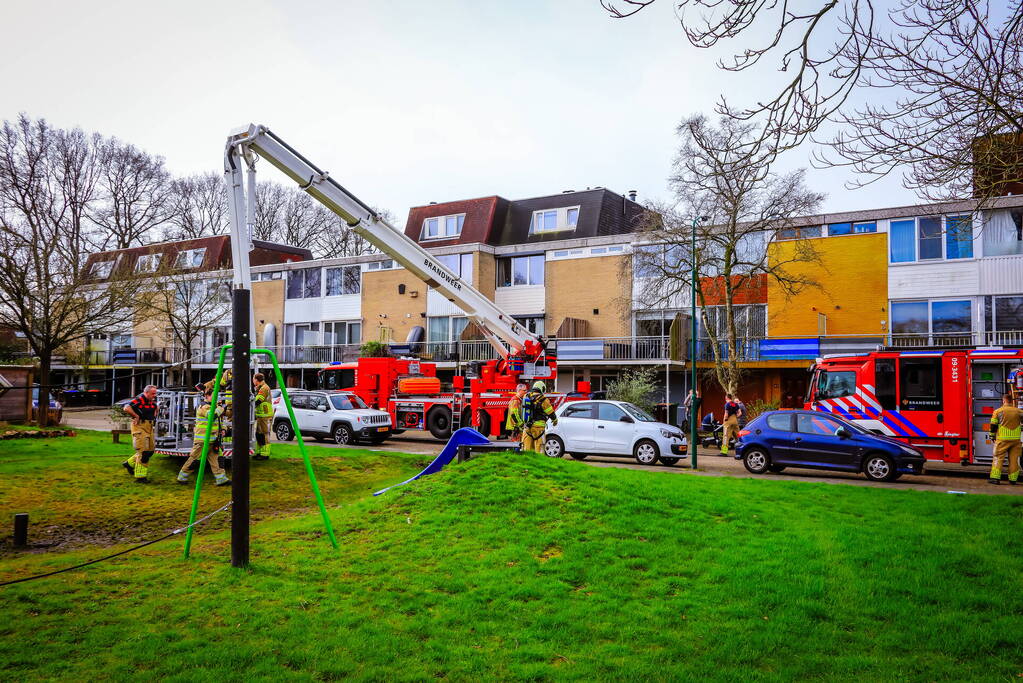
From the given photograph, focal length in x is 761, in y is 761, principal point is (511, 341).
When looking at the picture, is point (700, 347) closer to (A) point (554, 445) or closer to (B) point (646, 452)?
(B) point (646, 452)

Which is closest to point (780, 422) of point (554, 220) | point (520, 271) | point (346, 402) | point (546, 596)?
point (546, 596)

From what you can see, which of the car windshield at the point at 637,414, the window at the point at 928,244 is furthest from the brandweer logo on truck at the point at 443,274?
the window at the point at 928,244

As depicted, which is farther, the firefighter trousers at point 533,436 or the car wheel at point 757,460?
the car wheel at point 757,460

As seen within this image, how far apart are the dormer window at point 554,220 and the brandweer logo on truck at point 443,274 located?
1778 cm

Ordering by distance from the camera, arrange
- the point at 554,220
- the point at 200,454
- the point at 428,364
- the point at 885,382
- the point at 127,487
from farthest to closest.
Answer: the point at 554,220 → the point at 428,364 → the point at 885,382 → the point at 200,454 → the point at 127,487

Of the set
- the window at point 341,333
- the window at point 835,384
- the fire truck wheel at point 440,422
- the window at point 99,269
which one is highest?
the window at point 99,269

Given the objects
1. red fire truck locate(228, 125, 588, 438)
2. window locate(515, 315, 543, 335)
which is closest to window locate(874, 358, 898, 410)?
red fire truck locate(228, 125, 588, 438)

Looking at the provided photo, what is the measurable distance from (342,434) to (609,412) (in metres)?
8.65

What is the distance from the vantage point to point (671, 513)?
9789 millimetres

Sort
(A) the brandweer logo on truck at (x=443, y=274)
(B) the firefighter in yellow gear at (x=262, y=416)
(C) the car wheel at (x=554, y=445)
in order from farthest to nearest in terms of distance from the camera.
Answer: (A) the brandweer logo on truck at (x=443, y=274), (C) the car wheel at (x=554, y=445), (B) the firefighter in yellow gear at (x=262, y=416)

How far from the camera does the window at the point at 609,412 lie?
1958 centimetres

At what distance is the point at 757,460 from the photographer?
1775 cm

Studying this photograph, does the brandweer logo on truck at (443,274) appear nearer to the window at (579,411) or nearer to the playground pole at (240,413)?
the window at (579,411)

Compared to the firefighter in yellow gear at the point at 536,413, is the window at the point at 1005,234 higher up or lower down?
higher up
